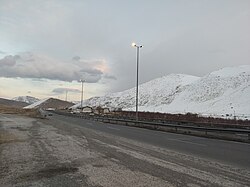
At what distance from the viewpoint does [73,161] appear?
436 inches

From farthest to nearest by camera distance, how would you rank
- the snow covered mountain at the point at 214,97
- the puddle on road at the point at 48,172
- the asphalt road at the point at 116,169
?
the snow covered mountain at the point at 214,97 → the puddle on road at the point at 48,172 → the asphalt road at the point at 116,169

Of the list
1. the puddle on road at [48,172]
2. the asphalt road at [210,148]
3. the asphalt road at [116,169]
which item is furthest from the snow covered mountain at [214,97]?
the puddle on road at [48,172]

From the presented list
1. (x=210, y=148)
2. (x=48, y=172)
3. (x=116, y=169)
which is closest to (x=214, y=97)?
(x=210, y=148)

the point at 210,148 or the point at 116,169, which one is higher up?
the point at 210,148

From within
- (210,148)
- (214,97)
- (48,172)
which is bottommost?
(48,172)

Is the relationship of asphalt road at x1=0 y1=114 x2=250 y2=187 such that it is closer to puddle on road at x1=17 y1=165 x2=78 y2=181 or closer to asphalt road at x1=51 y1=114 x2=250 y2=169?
puddle on road at x1=17 y1=165 x2=78 y2=181

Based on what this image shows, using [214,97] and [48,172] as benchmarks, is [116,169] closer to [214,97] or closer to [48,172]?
[48,172]

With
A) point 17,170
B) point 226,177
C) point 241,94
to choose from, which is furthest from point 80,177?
point 241,94

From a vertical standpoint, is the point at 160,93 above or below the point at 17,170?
above

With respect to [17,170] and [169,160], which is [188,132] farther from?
[17,170]

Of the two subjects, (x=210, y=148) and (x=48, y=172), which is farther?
(x=210, y=148)

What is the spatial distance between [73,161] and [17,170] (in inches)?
82.4

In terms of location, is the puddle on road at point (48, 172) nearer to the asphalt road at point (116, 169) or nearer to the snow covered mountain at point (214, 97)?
the asphalt road at point (116, 169)

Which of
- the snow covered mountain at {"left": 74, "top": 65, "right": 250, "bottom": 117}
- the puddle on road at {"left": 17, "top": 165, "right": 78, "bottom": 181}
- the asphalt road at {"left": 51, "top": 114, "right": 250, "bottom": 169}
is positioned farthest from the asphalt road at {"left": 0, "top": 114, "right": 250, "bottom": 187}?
the snow covered mountain at {"left": 74, "top": 65, "right": 250, "bottom": 117}
